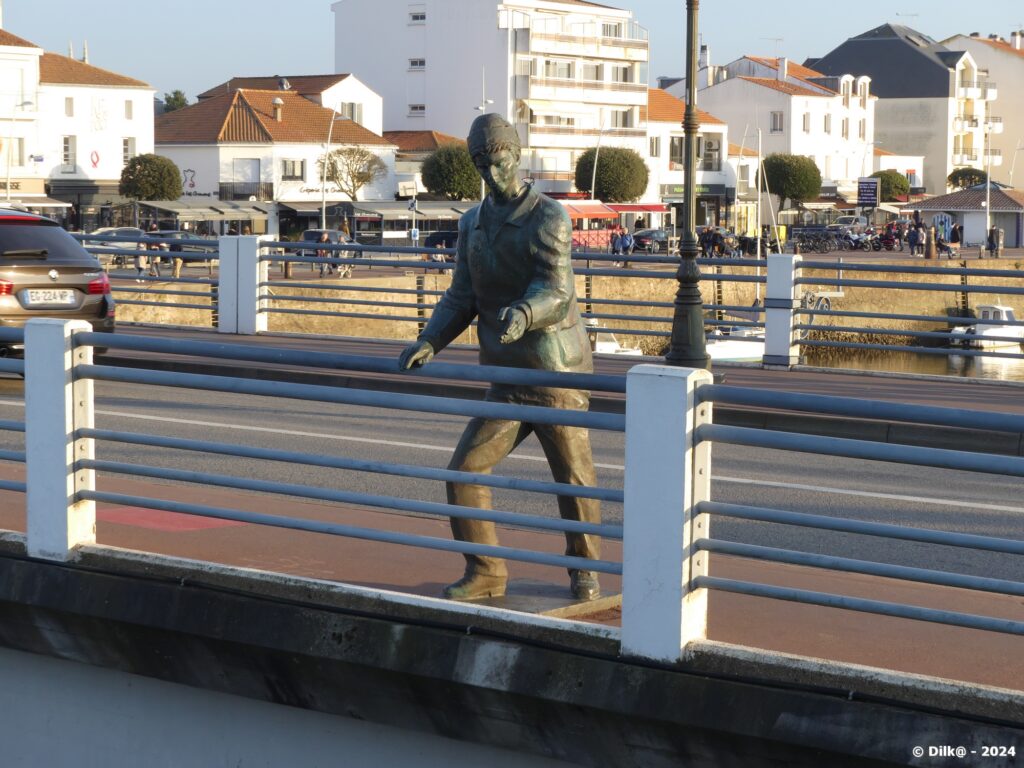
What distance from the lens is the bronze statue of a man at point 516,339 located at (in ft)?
18.9

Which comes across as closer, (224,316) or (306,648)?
(306,648)

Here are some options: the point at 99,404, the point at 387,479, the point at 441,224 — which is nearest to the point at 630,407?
the point at 387,479

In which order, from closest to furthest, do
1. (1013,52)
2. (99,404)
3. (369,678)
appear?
1. (369,678)
2. (99,404)
3. (1013,52)

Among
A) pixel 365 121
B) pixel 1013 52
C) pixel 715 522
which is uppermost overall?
pixel 1013 52

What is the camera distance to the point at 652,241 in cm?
7569

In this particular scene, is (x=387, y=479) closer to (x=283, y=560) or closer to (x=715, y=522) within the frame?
(x=715, y=522)

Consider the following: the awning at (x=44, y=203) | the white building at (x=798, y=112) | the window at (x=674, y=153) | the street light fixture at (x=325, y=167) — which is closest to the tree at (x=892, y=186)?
the white building at (x=798, y=112)

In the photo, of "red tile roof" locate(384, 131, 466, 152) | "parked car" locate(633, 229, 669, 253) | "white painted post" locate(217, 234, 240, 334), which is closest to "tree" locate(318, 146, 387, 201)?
"red tile roof" locate(384, 131, 466, 152)

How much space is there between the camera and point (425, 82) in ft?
338

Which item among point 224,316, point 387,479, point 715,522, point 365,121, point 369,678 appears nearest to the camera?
point 369,678

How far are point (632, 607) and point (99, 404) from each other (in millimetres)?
10182

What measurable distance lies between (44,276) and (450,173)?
2928 inches

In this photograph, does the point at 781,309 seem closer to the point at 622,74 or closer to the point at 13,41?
the point at 13,41

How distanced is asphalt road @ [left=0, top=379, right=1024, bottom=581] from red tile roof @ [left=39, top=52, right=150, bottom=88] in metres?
75.1
